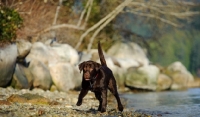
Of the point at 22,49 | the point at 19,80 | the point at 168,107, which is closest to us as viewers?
the point at 168,107

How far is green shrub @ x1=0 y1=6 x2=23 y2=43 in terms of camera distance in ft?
50.8

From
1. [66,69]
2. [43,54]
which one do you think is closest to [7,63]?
[43,54]

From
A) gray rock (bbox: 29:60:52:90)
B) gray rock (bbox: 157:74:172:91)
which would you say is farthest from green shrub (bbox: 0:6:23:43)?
gray rock (bbox: 157:74:172:91)

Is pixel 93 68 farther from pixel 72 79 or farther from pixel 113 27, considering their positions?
pixel 113 27

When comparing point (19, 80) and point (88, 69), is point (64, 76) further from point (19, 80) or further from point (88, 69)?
point (88, 69)

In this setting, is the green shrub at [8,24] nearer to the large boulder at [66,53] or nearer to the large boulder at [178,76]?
the large boulder at [66,53]

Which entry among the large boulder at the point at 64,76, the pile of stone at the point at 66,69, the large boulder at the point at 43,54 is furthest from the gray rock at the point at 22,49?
the large boulder at the point at 64,76

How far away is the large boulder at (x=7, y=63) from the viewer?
14.4 metres

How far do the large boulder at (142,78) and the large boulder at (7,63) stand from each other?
1014 centimetres

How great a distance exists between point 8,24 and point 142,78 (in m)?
10.2

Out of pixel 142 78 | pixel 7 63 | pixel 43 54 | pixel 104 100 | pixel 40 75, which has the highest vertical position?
pixel 43 54

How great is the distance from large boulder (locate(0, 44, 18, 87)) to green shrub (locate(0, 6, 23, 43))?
1.41 feet

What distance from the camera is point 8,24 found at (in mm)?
16000

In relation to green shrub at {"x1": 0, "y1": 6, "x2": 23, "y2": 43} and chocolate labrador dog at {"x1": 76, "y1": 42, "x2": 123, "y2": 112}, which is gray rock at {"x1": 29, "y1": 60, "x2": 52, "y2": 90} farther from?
chocolate labrador dog at {"x1": 76, "y1": 42, "x2": 123, "y2": 112}
